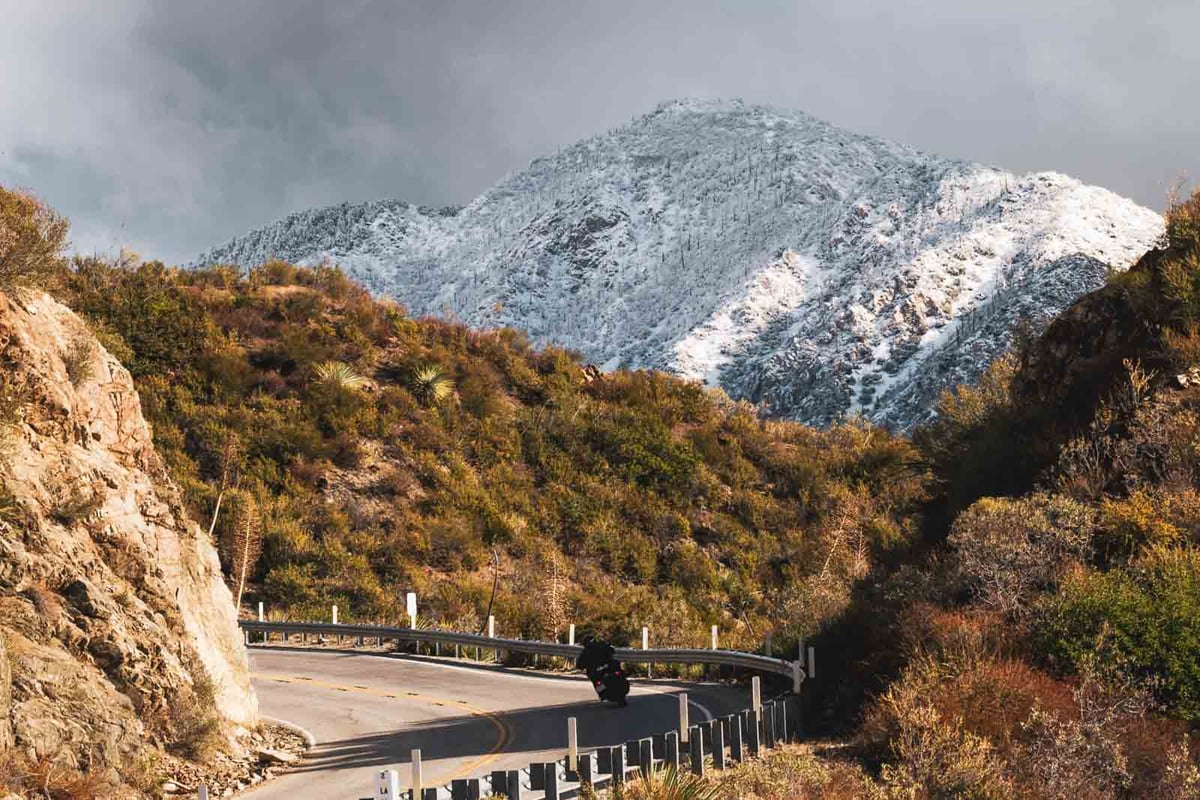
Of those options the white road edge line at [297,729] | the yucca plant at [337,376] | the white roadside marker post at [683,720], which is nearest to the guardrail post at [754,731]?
the white roadside marker post at [683,720]

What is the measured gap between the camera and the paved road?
1482 cm

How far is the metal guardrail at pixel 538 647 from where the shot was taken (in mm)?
19812

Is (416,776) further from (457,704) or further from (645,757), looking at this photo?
(457,704)

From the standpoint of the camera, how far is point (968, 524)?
1588 centimetres

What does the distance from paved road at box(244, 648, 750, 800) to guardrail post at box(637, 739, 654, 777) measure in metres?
3.02

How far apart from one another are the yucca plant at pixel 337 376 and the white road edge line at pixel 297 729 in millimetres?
26249

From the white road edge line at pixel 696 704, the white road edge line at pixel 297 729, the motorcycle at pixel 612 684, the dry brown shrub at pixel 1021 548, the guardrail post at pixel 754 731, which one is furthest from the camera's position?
the motorcycle at pixel 612 684

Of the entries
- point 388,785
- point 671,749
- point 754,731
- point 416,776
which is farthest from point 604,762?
point 388,785

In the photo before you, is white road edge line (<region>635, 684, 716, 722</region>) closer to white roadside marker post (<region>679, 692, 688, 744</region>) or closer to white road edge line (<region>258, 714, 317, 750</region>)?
white roadside marker post (<region>679, 692, 688, 744</region>)

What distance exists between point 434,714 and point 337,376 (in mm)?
27160

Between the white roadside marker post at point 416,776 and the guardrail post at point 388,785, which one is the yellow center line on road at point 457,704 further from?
the guardrail post at point 388,785

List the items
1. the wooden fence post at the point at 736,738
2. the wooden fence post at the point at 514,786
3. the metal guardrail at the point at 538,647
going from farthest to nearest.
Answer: the metal guardrail at the point at 538,647 → the wooden fence post at the point at 736,738 → the wooden fence post at the point at 514,786

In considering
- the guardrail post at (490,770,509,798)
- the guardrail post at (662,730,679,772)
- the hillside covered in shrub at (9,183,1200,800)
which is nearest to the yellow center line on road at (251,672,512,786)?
the guardrail post at (490,770,509,798)

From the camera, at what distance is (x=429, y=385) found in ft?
153
